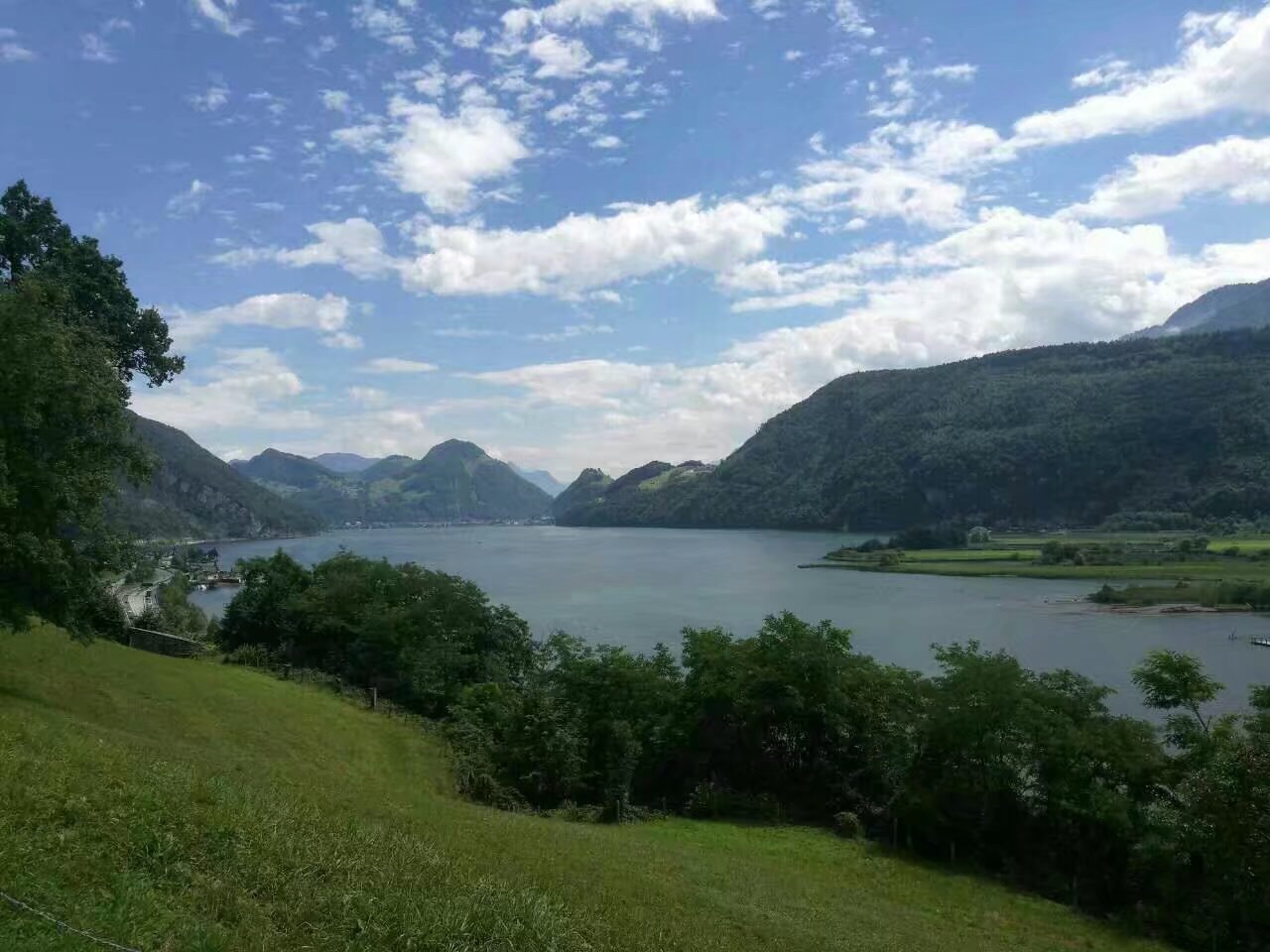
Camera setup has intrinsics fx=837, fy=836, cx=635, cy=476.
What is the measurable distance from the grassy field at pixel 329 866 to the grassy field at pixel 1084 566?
7616 centimetres

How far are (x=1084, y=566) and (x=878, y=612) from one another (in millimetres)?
44926

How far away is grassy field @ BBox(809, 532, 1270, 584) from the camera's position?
296ft

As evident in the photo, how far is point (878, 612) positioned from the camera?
236ft

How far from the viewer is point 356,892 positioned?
7887 mm

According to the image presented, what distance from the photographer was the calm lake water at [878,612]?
53219 mm

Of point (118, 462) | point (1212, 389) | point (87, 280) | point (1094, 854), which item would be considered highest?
point (1212, 389)

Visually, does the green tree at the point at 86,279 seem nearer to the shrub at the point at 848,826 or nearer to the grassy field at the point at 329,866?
the grassy field at the point at 329,866

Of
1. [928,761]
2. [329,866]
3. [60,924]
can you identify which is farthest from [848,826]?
[60,924]

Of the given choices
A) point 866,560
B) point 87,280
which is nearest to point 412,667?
point 87,280

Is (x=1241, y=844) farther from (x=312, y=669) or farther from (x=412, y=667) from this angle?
(x=312, y=669)

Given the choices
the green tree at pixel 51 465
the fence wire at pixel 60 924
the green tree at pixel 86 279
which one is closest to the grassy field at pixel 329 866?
the fence wire at pixel 60 924

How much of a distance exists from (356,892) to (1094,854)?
73.6 feet

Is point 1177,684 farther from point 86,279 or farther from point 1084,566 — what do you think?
point 1084,566

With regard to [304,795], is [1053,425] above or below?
above
